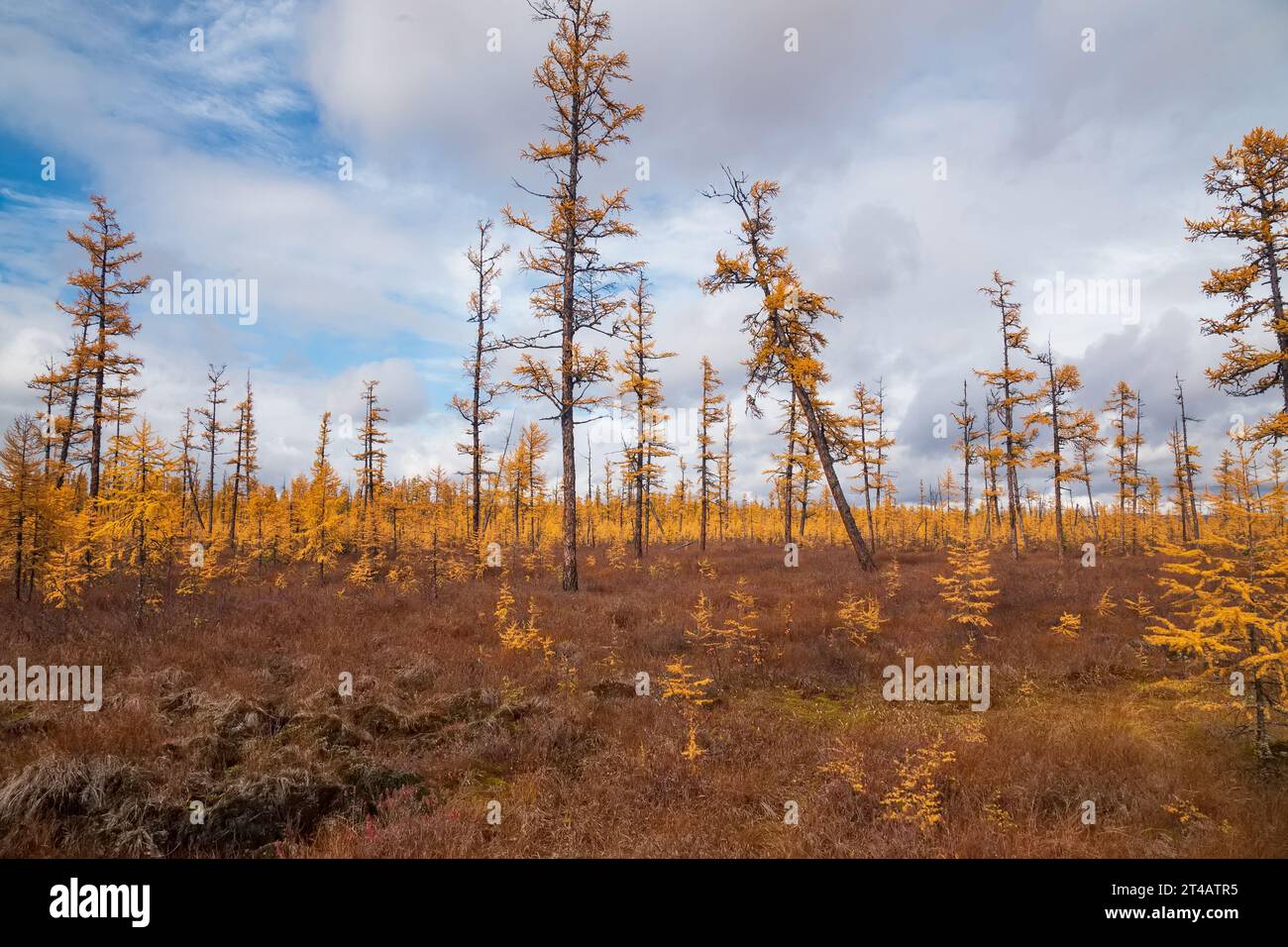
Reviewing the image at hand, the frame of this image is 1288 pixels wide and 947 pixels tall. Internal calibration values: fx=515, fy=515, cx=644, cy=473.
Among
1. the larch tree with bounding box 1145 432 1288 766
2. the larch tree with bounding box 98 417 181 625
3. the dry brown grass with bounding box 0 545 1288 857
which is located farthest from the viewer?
the larch tree with bounding box 98 417 181 625

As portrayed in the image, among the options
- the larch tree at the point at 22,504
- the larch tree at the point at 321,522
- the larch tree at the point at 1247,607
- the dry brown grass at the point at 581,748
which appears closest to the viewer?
the dry brown grass at the point at 581,748

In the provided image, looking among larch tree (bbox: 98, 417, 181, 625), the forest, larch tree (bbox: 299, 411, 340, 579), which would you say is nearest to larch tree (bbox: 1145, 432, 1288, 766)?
the forest

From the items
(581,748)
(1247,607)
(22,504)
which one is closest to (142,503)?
(22,504)

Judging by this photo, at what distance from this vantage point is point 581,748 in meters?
6.97

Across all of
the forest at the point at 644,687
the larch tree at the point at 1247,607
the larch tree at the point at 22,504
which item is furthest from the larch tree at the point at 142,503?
the larch tree at the point at 1247,607

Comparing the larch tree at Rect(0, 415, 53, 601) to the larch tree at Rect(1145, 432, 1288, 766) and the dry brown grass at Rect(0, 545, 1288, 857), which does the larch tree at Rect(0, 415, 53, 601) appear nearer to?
the dry brown grass at Rect(0, 545, 1288, 857)

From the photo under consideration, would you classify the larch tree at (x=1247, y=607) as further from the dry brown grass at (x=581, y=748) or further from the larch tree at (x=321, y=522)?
the larch tree at (x=321, y=522)

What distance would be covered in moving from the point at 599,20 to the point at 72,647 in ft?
65.5

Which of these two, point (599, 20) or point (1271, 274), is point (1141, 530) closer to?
point (1271, 274)

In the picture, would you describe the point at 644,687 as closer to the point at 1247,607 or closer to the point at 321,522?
the point at 1247,607

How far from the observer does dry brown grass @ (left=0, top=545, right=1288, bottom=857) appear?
4.81 m

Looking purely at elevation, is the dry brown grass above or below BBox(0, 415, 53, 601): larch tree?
below

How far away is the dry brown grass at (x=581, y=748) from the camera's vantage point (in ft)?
15.8

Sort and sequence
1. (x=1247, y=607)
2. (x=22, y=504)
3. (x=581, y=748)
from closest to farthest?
(x=1247, y=607), (x=581, y=748), (x=22, y=504)
